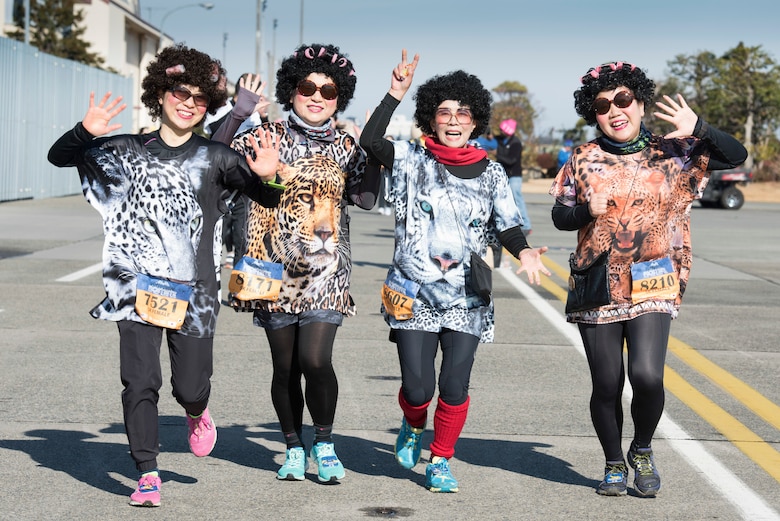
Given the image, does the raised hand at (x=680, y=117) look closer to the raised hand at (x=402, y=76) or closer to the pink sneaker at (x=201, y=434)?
the raised hand at (x=402, y=76)

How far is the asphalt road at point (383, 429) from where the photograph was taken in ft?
18.0

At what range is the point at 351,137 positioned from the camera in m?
5.98

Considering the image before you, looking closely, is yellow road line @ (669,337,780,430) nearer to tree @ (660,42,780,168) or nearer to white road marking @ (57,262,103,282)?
white road marking @ (57,262,103,282)

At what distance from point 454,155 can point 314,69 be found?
73cm

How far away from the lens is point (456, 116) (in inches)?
234

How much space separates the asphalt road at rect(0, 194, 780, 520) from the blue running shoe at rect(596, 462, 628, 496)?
4 centimetres

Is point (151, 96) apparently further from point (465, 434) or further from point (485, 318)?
point (465, 434)

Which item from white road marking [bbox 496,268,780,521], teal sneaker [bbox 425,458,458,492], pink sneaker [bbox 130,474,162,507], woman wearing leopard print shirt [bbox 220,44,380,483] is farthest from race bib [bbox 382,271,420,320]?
white road marking [bbox 496,268,780,521]

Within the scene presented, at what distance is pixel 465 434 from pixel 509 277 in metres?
8.52

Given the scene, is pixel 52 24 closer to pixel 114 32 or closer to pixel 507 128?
pixel 114 32

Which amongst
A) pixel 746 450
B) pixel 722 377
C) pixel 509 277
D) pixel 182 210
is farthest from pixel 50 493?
pixel 509 277

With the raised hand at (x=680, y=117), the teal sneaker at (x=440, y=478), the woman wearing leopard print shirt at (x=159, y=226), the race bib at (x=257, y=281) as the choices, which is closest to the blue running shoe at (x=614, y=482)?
the teal sneaker at (x=440, y=478)

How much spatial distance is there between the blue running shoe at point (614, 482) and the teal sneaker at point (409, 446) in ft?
2.65

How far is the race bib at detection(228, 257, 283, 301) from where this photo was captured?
569cm
